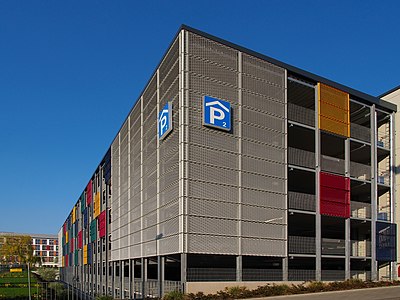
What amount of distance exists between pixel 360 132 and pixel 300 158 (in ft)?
22.5

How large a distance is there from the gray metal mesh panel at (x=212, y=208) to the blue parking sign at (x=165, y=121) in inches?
185

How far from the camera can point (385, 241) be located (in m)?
34.6

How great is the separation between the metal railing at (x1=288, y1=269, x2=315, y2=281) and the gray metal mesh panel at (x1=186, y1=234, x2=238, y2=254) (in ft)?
14.7

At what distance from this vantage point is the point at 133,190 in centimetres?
3847

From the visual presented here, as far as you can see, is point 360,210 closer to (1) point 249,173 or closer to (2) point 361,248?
(2) point 361,248

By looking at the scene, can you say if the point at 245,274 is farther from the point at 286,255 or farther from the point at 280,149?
the point at 280,149

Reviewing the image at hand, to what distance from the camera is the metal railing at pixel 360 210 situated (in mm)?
33875

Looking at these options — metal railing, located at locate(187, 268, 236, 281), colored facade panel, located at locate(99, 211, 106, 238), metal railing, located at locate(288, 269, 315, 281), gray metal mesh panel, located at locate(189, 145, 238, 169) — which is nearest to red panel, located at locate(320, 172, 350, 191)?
metal railing, located at locate(288, 269, 315, 281)

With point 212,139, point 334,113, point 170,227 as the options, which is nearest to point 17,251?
point 170,227

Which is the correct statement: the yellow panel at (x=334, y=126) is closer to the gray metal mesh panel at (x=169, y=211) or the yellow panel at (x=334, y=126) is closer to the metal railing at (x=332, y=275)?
the metal railing at (x=332, y=275)

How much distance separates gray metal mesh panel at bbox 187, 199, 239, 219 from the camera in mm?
25688

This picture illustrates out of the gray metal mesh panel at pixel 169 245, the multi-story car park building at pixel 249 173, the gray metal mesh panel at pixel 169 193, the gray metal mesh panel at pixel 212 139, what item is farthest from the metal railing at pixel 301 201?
the gray metal mesh panel at pixel 169 245

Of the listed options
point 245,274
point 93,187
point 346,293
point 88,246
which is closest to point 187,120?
point 245,274

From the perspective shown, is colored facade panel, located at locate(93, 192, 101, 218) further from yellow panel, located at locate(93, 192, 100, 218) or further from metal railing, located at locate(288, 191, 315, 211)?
metal railing, located at locate(288, 191, 315, 211)
